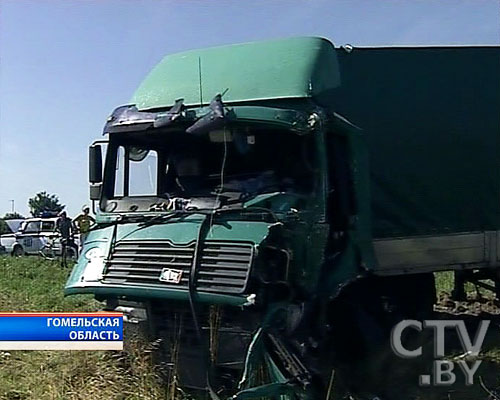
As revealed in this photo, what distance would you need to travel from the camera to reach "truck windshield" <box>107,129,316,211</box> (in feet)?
21.2

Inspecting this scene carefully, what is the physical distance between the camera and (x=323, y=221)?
6.36 meters

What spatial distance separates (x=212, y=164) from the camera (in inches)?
271

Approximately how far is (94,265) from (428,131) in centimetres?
367

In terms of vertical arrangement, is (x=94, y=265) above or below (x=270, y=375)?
above

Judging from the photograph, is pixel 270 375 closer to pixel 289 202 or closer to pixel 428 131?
pixel 289 202

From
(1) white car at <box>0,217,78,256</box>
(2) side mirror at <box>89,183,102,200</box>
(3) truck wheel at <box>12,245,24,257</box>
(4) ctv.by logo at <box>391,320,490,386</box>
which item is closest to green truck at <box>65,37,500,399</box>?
(2) side mirror at <box>89,183,102,200</box>

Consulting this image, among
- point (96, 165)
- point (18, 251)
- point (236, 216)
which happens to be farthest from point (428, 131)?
point (18, 251)

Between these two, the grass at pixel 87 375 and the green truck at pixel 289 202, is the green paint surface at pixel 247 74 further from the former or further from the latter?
the grass at pixel 87 375

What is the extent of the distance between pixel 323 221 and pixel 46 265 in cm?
1512

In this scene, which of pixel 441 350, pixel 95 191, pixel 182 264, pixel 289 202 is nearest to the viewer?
pixel 182 264

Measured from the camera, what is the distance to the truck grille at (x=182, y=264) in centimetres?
570

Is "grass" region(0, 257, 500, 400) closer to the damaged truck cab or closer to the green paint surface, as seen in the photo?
the damaged truck cab

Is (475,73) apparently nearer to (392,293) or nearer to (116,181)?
(392,293)

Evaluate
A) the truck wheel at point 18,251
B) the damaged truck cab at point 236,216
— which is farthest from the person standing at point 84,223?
the truck wheel at point 18,251
